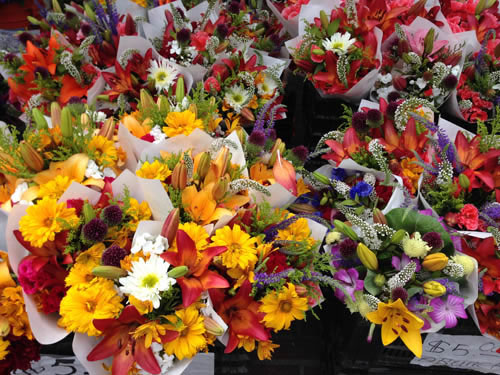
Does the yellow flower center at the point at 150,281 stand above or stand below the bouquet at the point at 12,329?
above

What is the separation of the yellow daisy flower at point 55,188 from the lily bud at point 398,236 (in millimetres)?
668

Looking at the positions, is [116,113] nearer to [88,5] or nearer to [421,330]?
[88,5]

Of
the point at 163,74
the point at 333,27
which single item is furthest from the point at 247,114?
the point at 333,27

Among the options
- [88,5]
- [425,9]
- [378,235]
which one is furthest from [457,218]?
[88,5]

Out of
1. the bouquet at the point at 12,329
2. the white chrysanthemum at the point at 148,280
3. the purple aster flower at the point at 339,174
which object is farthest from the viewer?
the purple aster flower at the point at 339,174

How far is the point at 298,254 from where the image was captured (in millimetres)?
821

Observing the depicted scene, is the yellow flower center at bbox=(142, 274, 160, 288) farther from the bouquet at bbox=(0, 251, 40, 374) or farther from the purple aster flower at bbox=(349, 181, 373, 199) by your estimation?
the purple aster flower at bbox=(349, 181, 373, 199)

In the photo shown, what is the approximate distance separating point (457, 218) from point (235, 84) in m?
0.75

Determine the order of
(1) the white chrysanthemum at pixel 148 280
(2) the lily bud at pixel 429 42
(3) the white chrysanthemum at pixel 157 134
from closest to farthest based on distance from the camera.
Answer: (1) the white chrysanthemum at pixel 148 280 → (3) the white chrysanthemum at pixel 157 134 → (2) the lily bud at pixel 429 42

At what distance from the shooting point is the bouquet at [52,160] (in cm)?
82

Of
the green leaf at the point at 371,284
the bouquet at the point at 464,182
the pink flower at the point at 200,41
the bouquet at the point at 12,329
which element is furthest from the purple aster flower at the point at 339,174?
the bouquet at the point at 12,329

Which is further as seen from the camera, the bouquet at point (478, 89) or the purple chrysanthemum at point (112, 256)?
the bouquet at point (478, 89)

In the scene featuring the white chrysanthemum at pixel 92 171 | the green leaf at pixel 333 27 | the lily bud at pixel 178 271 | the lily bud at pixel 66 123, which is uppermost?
the green leaf at pixel 333 27

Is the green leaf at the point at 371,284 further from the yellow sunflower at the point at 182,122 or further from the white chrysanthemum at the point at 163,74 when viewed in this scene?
the white chrysanthemum at the point at 163,74
